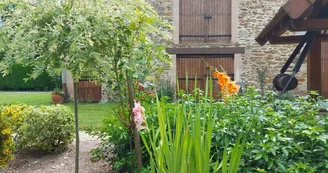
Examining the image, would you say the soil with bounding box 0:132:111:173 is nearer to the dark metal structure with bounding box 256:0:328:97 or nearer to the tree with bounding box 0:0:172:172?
the tree with bounding box 0:0:172:172

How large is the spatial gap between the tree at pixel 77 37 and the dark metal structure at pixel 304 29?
1.70 m

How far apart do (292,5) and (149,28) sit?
1.67m

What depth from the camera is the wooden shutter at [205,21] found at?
1244 centimetres

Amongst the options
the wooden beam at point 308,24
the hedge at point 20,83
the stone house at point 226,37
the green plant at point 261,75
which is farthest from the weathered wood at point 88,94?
the wooden beam at point 308,24

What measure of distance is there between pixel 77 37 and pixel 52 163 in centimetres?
261

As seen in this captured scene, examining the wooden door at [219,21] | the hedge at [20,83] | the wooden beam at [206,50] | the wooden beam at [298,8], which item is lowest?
the hedge at [20,83]

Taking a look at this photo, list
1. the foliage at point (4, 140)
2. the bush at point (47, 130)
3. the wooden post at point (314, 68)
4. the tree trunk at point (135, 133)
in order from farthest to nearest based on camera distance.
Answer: the wooden post at point (314, 68), the bush at point (47, 130), the foliage at point (4, 140), the tree trunk at point (135, 133)

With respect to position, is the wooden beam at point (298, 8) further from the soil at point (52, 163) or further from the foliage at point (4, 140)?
the foliage at point (4, 140)

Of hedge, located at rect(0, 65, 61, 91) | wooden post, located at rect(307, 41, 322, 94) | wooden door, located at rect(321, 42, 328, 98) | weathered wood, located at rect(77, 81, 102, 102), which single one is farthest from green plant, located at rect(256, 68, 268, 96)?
hedge, located at rect(0, 65, 61, 91)

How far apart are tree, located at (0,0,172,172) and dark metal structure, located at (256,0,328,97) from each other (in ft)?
5.59

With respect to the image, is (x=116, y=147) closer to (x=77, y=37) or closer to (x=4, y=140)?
(x=4, y=140)

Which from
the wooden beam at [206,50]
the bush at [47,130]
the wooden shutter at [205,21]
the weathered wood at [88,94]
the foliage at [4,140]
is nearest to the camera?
the foliage at [4,140]

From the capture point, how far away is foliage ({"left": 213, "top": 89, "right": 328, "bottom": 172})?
251cm

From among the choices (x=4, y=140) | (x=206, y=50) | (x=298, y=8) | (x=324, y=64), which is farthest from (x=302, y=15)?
(x=324, y=64)
